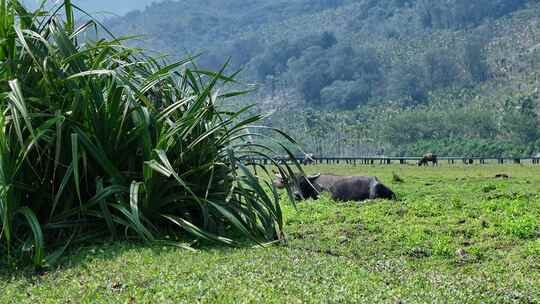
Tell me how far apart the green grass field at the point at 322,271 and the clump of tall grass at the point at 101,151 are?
511 mm

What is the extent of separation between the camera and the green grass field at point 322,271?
189 inches

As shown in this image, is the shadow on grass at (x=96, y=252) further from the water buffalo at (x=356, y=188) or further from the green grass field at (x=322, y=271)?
the water buffalo at (x=356, y=188)

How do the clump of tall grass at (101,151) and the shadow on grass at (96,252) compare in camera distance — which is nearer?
the shadow on grass at (96,252)

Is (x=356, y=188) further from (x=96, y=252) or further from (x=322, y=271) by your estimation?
(x=322, y=271)

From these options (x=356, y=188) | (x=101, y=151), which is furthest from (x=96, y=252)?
(x=356, y=188)

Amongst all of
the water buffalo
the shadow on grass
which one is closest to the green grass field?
the shadow on grass

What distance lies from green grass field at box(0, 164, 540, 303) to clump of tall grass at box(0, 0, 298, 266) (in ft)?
1.68

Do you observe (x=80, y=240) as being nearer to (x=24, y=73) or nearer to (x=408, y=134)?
(x=24, y=73)

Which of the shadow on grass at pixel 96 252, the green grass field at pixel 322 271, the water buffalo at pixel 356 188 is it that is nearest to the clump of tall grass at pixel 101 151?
the shadow on grass at pixel 96 252

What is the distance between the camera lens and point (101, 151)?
6.99 meters

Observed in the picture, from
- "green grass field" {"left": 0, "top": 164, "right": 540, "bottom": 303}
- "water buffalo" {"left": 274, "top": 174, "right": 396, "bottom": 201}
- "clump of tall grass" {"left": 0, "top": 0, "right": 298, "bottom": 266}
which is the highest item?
"clump of tall grass" {"left": 0, "top": 0, "right": 298, "bottom": 266}

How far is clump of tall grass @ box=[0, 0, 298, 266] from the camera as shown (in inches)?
269

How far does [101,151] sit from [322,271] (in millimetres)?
2616

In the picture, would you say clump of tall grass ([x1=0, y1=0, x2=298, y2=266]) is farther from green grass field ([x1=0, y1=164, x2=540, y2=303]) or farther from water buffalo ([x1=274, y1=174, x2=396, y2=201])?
water buffalo ([x1=274, y1=174, x2=396, y2=201])
